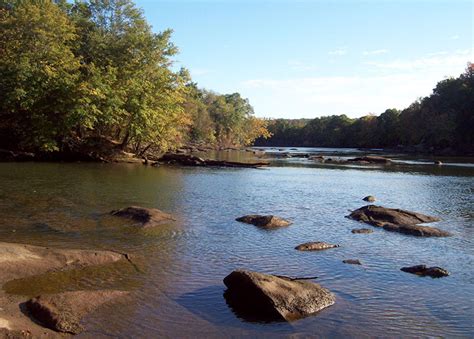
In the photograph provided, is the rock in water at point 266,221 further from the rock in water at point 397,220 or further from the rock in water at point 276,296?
the rock in water at point 276,296

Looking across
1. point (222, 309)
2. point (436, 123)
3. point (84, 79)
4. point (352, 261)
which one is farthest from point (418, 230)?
point (436, 123)

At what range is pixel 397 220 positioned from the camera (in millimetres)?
18484

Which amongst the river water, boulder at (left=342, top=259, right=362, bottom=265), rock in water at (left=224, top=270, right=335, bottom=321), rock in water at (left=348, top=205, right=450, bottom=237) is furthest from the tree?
rock in water at (left=224, top=270, right=335, bottom=321)

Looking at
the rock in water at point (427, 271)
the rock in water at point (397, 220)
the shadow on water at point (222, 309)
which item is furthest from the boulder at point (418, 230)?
the shadow on water at point (222, 309)

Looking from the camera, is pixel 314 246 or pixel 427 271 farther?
pixel 314 246

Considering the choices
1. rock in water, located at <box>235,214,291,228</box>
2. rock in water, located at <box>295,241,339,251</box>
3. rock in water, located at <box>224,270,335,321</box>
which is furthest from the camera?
rock in water, located at <box>235,214,291,228</box>

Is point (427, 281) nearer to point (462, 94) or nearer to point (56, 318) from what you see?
point (56, 318)

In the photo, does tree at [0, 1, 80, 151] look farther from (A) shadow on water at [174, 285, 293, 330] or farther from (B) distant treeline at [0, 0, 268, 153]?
(A) shadow on water at [174, 285, 293, 330]

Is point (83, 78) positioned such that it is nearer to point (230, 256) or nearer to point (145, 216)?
point (145, 216)

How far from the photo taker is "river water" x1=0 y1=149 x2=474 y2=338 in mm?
8336

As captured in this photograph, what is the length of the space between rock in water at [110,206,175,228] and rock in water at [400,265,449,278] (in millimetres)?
9081

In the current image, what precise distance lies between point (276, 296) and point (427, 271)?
209 inches

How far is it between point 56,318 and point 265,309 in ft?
12.7

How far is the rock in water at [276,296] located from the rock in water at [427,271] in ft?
11.5
